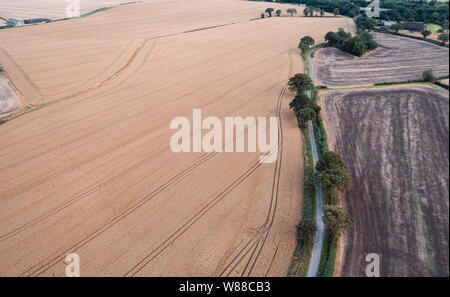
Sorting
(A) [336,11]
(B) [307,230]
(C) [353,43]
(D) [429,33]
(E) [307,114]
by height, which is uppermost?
(A) [336,11]

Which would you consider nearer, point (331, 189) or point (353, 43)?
point (331, 189)

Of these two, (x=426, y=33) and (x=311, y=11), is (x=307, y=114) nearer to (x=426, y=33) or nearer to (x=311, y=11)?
(x=426, y=33)

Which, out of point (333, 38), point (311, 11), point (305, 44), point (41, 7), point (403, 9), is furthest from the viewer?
point (41, 7)

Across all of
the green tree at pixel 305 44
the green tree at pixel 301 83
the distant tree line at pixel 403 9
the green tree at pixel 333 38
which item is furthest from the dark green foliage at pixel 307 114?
the distant tree line at pixel 403 9

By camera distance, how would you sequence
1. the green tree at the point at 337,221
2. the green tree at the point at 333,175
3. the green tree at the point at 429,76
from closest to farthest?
the green tree at the point at 337,221, the green tree at the point at 333,175, the green tree at the point at 429,76

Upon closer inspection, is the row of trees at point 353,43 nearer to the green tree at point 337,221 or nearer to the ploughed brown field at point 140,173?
the ploughed brown field at point 140,173

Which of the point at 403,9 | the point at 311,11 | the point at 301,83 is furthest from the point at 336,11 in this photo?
the point at 301,83
